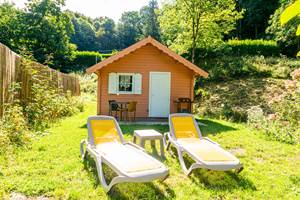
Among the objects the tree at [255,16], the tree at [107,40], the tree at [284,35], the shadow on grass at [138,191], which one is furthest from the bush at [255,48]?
the tree at [107,40]

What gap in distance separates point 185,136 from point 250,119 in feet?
18.1

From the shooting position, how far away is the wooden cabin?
12.8m

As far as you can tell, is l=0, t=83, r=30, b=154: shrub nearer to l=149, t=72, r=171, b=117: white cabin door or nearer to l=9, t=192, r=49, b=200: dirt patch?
l=9, t=192, r=49, b=200: dirt patch

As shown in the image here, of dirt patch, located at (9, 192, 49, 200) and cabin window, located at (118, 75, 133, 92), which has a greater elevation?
cabin window, located at (118, 75, 133, 92)

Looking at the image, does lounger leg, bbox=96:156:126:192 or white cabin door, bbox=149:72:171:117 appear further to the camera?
white cabin door, bbox=149:72:171:117

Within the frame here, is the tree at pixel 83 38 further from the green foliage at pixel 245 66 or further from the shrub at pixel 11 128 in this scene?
the shrub at pixel 11 128

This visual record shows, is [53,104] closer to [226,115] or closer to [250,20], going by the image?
[226,115]

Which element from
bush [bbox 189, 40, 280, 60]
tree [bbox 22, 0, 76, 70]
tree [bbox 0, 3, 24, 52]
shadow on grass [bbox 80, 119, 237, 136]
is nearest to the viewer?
shadow on grass [bbox 80, 119, 237, 136]

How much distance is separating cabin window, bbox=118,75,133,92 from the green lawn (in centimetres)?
579

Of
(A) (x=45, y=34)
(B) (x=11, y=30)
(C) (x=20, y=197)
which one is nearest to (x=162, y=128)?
(C) (x=20, y=197)

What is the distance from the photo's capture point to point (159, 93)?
13.2 metres

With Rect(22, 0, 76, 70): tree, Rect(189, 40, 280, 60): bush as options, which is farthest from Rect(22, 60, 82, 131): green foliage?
Rect(22, 0, 76, 70): tree

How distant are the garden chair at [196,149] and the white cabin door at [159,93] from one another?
5641 mm

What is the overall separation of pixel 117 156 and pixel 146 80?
824 centimetres
